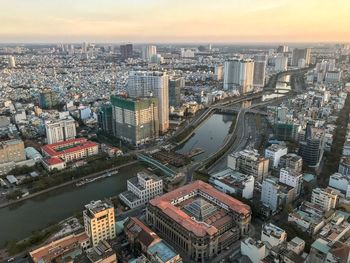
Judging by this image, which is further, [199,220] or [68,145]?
[68,145]

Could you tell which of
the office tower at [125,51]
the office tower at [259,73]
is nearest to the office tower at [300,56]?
the office tower at [259,73]

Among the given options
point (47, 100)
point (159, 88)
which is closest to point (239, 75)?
point (159, 88)

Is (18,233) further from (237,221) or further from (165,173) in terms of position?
(237,221)

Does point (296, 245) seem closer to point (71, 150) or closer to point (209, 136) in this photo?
point (71, 150)

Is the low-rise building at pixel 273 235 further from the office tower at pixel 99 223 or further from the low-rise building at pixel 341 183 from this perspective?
the office tower at pixel 99 223

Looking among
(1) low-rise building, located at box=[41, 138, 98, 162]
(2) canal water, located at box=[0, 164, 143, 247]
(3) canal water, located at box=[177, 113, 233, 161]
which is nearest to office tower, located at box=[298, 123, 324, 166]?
(3) canal water, located at box=[177, 113, 233, 161]

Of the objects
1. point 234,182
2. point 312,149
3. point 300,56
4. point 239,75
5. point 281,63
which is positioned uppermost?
point 300,56
